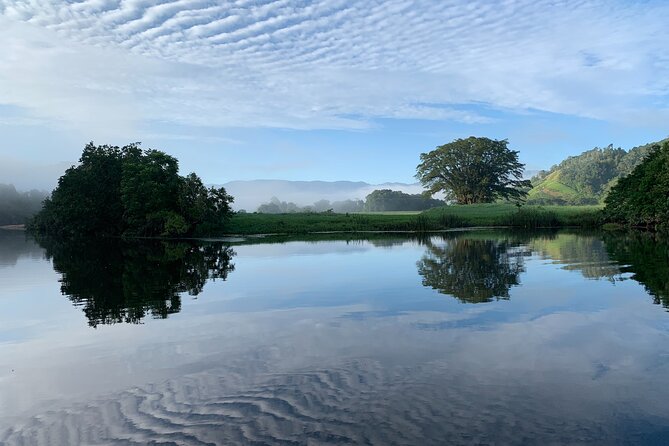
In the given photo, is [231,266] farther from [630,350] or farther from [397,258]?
[630,350]

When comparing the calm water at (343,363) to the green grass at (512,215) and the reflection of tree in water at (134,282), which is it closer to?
the reflection of tree in water at (134,282)

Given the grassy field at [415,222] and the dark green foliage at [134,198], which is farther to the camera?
the grassy field at [415,222]

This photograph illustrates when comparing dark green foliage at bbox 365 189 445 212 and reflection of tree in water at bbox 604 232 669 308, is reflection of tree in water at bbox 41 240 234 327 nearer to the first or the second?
reflection of tree in water at bbox 604 232 669 308

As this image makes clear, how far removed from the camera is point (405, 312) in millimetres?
14883

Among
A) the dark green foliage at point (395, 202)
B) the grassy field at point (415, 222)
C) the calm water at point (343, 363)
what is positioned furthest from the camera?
the dark green foliage at point (395, 202)

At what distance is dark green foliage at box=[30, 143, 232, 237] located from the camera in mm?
66375

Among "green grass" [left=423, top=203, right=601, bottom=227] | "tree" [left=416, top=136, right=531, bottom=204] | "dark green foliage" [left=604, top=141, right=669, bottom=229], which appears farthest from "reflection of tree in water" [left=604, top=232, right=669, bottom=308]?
"tree" [left=416, top=136, right=531, bottom=204]

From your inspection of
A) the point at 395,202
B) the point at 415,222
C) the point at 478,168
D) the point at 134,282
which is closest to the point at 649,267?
the point at 134,282

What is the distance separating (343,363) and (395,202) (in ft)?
585

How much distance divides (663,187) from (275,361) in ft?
203

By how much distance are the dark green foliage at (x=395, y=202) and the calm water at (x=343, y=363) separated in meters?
162

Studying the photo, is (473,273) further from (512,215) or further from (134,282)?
(512,215)

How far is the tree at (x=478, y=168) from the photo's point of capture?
4451 inches

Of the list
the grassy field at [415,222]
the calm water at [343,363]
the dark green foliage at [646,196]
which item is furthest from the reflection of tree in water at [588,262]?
the grassy field at [415,222]
